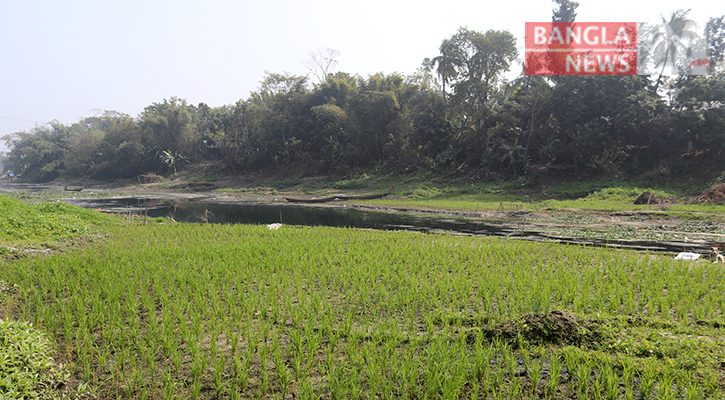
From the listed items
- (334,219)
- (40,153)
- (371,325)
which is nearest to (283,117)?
(334,219)

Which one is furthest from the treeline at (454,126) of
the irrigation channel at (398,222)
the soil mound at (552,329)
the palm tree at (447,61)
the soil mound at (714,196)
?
the soil mound at (552,329)

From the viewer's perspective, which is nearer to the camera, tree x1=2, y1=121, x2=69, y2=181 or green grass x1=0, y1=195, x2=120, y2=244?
green grass x1=0, y1=195, x2=120, y2=244

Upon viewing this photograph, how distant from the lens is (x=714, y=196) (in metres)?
19.2

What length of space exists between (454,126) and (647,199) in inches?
761

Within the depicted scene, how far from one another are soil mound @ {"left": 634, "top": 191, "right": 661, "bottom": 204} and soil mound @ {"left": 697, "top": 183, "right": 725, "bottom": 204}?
5.55 feet

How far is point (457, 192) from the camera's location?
30.5 m

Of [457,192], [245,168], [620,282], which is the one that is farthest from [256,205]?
[620,282]

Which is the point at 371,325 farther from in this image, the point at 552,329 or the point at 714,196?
the point at 714,196

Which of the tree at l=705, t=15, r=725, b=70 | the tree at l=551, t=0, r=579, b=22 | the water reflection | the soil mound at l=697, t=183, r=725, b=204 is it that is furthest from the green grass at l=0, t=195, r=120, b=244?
the tree at l=705, t=15, r=725, b=70

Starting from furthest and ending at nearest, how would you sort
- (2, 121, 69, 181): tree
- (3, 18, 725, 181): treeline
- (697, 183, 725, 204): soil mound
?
(2, 121, 69, 181): tree < (3, 18, 725, 181): treeline < (697, 183, 725, 204): soil mound

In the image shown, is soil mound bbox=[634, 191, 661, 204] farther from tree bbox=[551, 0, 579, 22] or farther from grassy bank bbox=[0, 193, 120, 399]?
grassy bank bbox=[0, 193, 120, 399]

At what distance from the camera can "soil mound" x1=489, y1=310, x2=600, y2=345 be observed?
15.4 feet

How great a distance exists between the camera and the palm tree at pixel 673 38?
2859 centimetres

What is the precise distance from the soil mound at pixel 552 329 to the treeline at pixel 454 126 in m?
24.9
